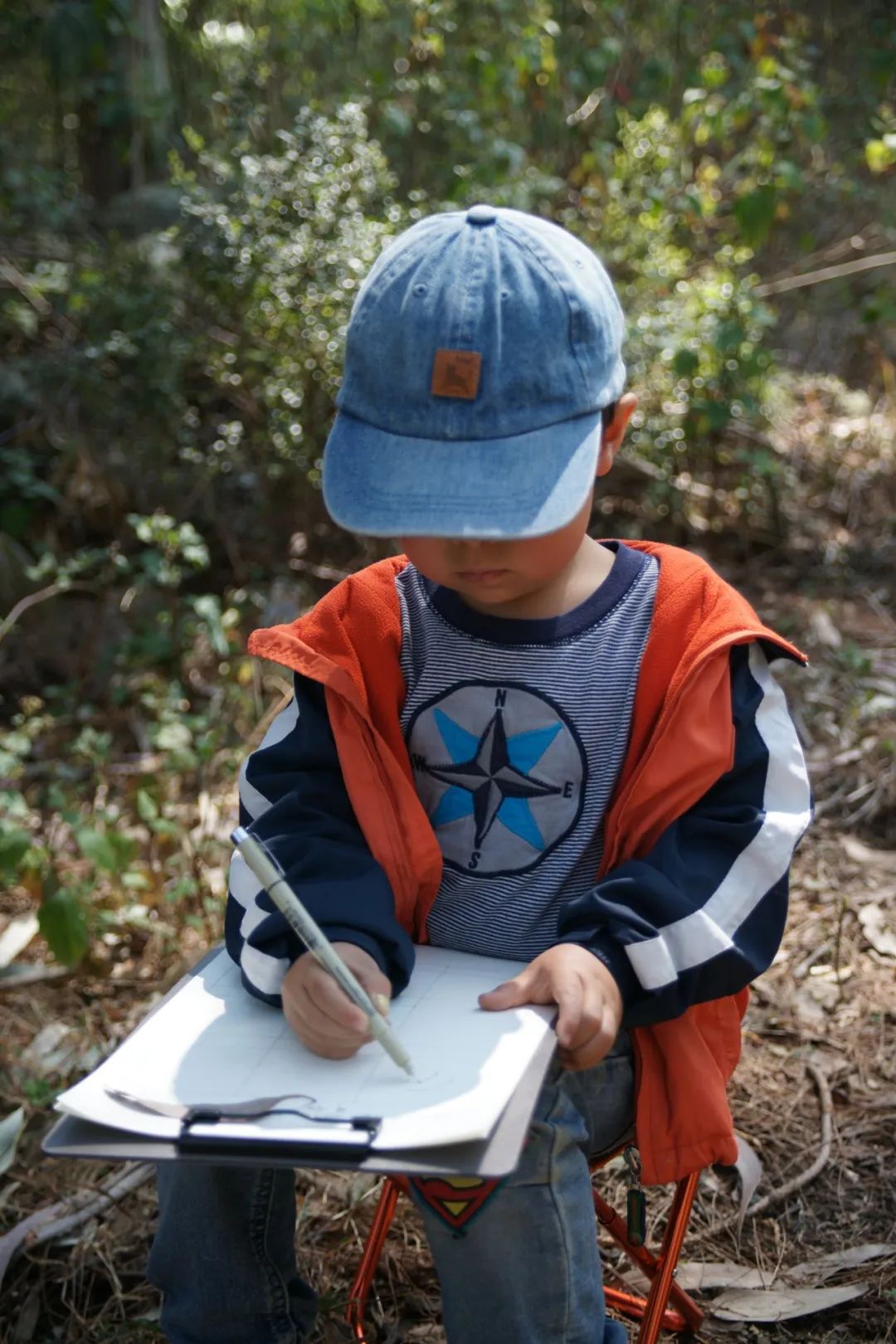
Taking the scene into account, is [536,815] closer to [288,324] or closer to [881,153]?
[288,324]

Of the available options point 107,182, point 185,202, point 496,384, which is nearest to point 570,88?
point 185,202

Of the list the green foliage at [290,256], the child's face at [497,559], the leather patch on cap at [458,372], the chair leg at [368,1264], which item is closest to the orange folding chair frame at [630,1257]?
the chair leg at [368,1264]

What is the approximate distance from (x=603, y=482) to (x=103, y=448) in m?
1.80

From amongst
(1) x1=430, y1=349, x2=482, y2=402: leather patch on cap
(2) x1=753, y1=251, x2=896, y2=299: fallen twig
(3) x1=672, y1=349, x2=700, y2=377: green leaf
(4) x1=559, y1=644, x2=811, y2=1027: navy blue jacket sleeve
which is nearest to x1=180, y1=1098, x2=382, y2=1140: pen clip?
(4) x1=559, y1=644, x2=811, y2=1027: navy blue jacket sleeve

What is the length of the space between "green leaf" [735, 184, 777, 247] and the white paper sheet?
12.2 ft

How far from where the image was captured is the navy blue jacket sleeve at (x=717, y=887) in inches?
63.9

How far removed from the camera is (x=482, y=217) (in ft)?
5.47

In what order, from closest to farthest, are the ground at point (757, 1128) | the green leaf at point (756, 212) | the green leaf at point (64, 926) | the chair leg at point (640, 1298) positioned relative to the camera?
the chair leg at point (640, 1298) < the ground at point (757, 1128) < the green leaf at point (64, 926) < the green leaf at point (756, 212)

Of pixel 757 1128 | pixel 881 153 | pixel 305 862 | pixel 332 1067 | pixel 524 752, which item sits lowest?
pixel 757 1128

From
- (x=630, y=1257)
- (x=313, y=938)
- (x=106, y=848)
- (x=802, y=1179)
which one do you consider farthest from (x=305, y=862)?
(x=106, y=848)

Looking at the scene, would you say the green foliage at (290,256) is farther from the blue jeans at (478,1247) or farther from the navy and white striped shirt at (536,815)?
the blue jeans at (478,1247)

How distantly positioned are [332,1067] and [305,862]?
290 mm

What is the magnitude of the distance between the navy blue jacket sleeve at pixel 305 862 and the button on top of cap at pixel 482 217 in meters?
0.63

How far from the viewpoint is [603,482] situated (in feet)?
16.3
